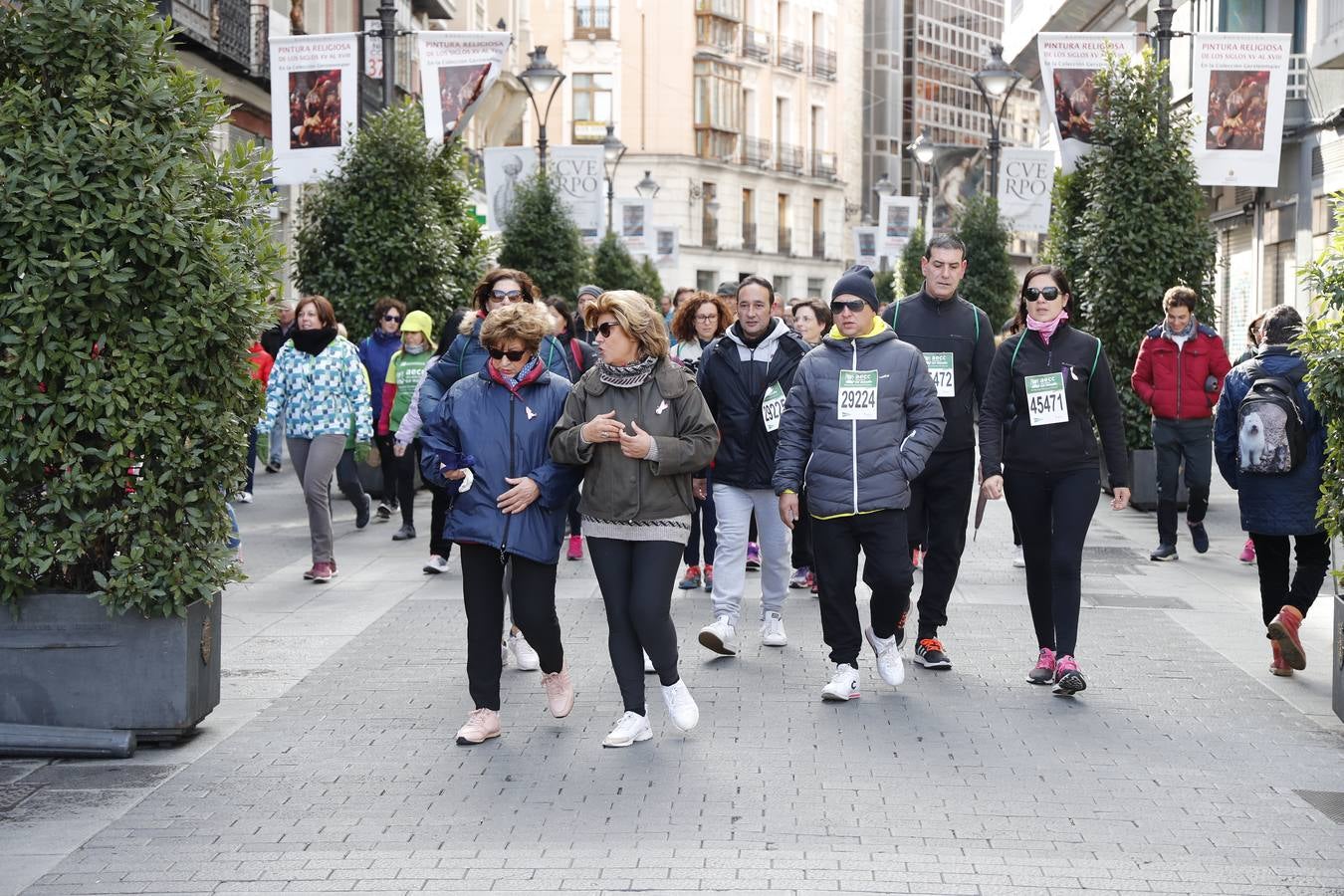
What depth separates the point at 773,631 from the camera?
31.8ft

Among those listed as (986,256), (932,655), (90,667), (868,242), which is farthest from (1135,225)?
(868,242)

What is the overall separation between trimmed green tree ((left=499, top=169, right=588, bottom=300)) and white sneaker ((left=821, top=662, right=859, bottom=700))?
26865 millimetres

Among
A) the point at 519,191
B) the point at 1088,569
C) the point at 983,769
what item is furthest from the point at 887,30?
the point at 983,769

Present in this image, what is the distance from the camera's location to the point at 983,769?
6887 millimetres

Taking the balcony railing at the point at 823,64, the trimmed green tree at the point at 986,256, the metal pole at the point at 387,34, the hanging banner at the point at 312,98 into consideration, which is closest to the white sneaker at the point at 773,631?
the hanging banner at the point at 312,98

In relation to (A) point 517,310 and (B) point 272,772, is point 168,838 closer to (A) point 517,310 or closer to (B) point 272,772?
(B) point 272,772

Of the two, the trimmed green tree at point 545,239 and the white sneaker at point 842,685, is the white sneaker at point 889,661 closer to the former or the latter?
the white sneaker at point 842,685

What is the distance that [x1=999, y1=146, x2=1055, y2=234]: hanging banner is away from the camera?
27297 millimetres

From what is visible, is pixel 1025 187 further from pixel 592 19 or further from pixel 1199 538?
pixel 592 19

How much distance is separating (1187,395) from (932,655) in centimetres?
593

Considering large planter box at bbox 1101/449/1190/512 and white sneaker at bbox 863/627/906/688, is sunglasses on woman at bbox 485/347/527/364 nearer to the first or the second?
white sneaker at bbox 863/627/906/688

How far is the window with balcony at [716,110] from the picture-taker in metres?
72.7

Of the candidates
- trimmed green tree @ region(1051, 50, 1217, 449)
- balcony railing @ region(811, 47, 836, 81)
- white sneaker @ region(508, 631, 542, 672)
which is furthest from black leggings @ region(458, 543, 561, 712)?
balcony railing @ region(811, 47, 836, 81)

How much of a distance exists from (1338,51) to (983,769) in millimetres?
16705
